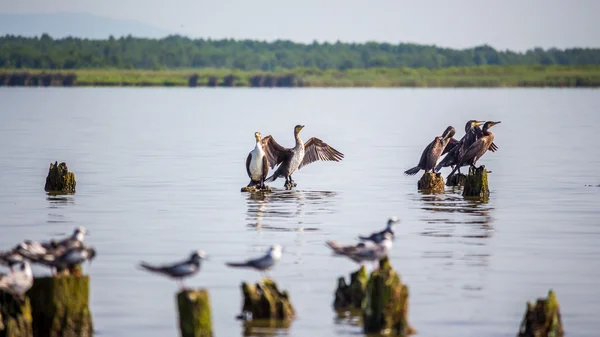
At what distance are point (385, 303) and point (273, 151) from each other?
12.5 metres

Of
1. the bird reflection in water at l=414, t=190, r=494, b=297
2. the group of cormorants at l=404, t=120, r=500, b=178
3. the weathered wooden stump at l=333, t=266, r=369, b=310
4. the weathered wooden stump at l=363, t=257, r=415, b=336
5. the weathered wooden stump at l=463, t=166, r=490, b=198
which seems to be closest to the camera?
the weathered wooden stump at l=363, t=257, r=415, b=336

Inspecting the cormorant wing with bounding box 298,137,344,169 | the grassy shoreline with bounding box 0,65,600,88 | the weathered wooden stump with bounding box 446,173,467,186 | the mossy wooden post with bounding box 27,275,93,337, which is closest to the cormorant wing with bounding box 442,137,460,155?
the weathered wooden stump with bounding box 446,173,467,186

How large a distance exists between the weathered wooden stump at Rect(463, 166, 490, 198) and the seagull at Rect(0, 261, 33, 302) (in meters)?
12.3

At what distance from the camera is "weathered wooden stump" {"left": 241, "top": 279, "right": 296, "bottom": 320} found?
469 inches

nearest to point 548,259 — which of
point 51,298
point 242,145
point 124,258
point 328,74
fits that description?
point 124,258

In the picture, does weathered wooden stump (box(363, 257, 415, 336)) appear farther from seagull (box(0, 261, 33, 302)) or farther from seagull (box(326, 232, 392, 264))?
seagull (box(0, 261, 33, 302))

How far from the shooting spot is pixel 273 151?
78.1 ft

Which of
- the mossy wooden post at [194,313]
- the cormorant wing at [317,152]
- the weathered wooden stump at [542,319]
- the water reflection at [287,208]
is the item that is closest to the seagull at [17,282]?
the mossy wooden post at [194,313]

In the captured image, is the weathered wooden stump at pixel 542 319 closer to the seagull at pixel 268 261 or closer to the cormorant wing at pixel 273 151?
the seagull at pixel 268 261

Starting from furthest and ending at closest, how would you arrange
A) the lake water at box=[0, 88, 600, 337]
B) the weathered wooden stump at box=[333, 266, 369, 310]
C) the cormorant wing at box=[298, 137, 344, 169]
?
1. the cormorant wing at box=[298, 137, 344, 169]
2. the lake water at box=[0, 88, 600, 337]
3. the weathered wooden stump at box=[333, 266, 369, 310]

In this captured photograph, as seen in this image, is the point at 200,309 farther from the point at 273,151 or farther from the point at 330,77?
the point at 330,77

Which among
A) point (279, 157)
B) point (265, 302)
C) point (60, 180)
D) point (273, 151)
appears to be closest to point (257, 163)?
point (273, 151)

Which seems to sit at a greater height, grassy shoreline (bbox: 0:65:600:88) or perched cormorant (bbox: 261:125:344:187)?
grassy shoreline (bbox: 0:65:600:88)

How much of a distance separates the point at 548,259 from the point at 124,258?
5061 millimetres
